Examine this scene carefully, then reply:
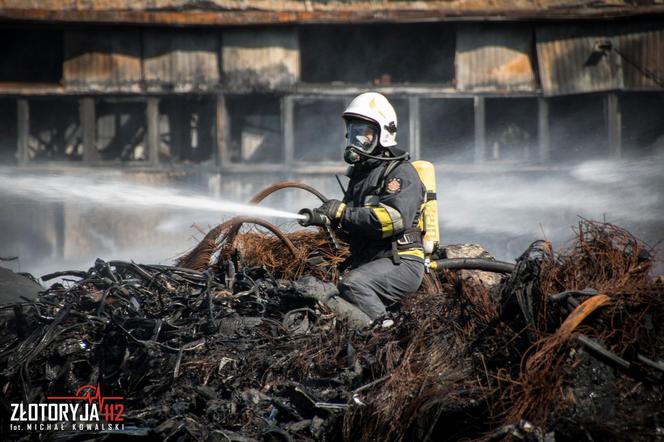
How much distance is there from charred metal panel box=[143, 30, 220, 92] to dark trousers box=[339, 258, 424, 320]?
27.7ft

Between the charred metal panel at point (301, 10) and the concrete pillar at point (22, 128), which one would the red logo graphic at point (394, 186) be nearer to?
the charred metal panel at point (301, 10)

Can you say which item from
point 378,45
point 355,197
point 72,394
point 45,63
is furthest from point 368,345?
point 45,63

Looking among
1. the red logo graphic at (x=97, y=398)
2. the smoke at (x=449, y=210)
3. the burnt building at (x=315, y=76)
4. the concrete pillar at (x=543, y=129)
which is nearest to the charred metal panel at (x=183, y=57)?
the burnt building at (x=315, y=76)

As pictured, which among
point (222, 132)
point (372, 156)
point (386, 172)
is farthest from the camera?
point (222, 132)

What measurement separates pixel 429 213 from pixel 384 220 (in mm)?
901

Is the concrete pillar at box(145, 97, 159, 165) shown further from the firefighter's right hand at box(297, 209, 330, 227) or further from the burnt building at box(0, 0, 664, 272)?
the firefighter's right hand at box(297, 209, 330, 227)

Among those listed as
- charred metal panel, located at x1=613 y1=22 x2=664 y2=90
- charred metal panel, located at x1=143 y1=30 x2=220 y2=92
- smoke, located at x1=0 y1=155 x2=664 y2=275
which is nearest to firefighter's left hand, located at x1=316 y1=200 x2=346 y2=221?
smoke, located at x1=0 y1=155 x2=664 y2=275

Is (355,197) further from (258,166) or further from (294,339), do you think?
(258,166)

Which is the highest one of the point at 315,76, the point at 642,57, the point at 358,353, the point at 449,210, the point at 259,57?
the point at 259,57

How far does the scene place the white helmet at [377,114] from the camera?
7.34 metres

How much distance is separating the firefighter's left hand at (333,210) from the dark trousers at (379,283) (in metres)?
0.55

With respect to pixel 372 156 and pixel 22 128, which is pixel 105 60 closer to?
pixel 22 128

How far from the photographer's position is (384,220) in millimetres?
6797

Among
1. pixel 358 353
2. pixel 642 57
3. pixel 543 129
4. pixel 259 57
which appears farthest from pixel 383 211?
pixel 642 57
